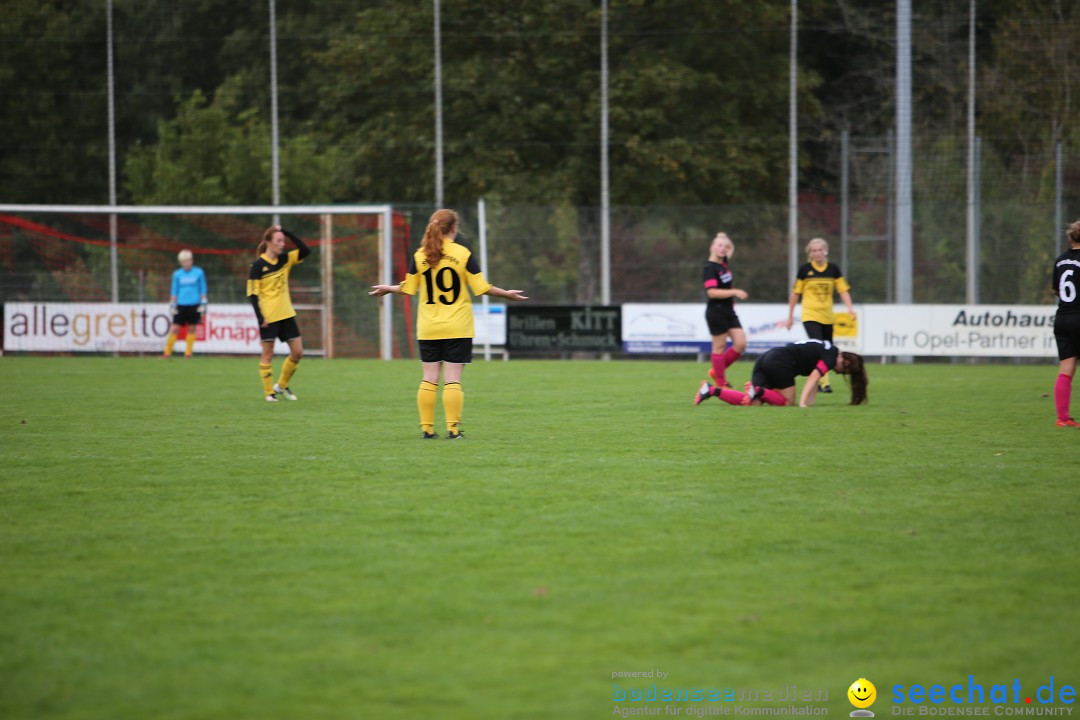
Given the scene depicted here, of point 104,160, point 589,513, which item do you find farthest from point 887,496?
point 104,160

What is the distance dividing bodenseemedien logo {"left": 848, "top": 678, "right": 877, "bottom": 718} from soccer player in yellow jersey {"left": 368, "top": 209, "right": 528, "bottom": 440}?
6.41 m

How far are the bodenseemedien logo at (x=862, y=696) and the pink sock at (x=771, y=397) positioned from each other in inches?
386

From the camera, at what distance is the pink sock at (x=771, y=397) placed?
1416cm

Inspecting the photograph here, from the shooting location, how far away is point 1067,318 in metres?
11.7

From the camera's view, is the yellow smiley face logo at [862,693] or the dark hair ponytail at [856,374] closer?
the yellow smiley face logo at [862,693]

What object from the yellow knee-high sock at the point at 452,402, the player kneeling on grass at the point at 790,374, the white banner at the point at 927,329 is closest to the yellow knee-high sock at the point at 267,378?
the yellow knee-high sock at the point at 452,402

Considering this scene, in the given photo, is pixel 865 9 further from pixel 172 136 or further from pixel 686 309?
pixel 172 136

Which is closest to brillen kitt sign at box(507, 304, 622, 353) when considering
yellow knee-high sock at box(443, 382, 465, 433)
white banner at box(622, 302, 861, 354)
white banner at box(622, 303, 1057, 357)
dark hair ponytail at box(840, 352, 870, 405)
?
white banner at box(622, 302, 861, 354)

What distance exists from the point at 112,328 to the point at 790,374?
1695 centimetres

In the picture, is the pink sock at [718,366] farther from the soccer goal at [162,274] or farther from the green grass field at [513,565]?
the soccer goal at [162,274]

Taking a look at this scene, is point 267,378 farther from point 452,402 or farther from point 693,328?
point 693,328

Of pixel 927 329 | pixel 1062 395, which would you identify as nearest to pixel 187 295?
pixel 927 329

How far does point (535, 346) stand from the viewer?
26031 millimetres

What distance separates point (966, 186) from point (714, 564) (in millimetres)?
23342
